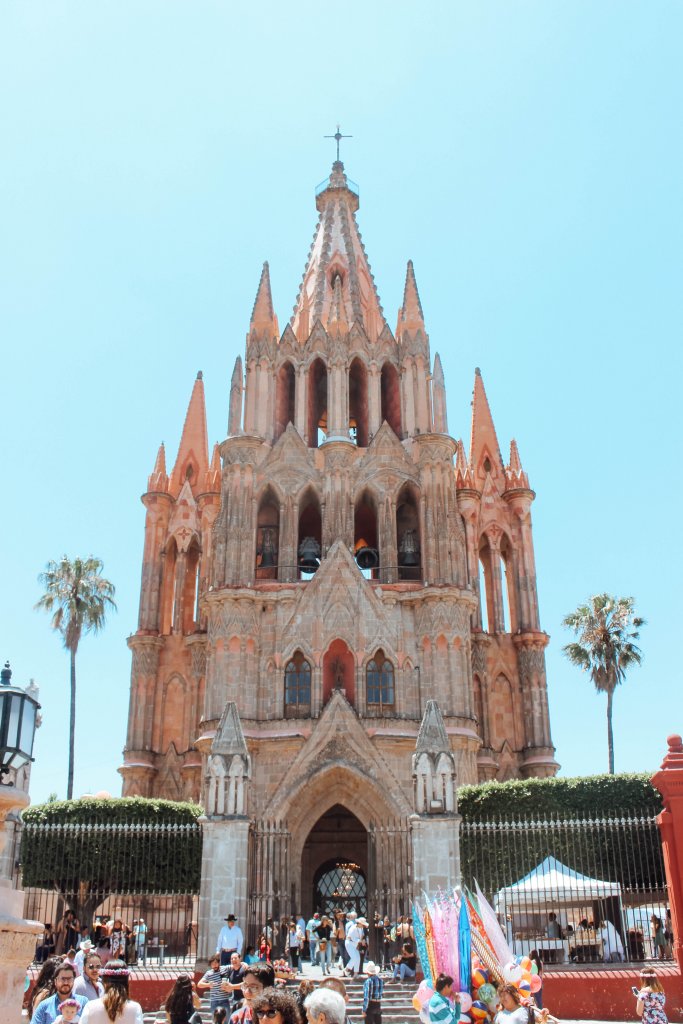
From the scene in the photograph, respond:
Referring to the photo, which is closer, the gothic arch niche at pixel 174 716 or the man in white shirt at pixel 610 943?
the man in white shirt at pixel 610 943

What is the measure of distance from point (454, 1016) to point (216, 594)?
2443cm

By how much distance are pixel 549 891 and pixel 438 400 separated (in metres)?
20.8

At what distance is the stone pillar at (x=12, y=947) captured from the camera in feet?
23.7

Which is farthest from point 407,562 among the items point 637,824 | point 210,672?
point 637,824

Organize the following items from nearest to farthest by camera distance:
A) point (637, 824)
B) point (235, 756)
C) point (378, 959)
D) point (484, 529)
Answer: point (637, 824) < point (235, 756) < point (378, 959) < point (484, 529)

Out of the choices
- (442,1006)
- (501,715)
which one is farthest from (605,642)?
(442,1006)

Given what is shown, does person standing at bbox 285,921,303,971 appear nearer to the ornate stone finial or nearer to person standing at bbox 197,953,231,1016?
the ornate stone finial

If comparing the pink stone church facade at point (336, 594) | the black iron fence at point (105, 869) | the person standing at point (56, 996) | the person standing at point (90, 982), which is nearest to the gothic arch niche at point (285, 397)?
the pink stone church facade at point (336, 594)

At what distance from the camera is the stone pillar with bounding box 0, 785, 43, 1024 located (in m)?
7.23

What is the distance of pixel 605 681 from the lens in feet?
132

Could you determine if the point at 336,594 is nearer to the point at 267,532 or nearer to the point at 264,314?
the point at 267,532

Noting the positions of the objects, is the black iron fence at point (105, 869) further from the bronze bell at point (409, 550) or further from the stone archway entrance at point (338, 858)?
the bronze bell at point (409, 550)

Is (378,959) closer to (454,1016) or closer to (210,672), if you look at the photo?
(210,672)

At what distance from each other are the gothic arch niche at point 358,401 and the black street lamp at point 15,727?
3007 cm
